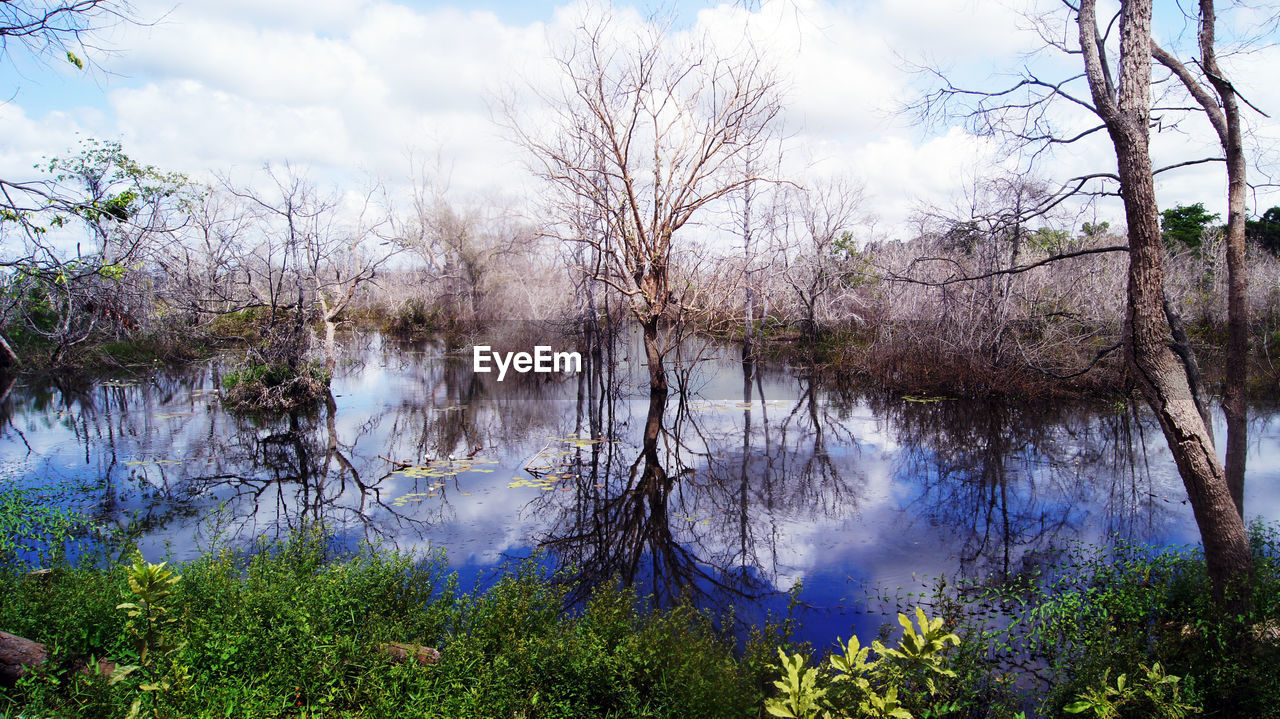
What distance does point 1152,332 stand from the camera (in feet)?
15.3

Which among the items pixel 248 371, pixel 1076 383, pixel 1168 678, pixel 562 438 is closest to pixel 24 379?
pixel 248 371

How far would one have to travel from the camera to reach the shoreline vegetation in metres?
3.58

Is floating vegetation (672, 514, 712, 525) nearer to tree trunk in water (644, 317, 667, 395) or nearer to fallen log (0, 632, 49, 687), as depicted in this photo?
fallen log (0, 632, 49, 687)

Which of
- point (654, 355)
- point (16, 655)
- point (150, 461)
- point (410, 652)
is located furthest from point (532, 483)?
point (654, 355)

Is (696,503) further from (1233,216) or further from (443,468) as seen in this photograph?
(1233,216)

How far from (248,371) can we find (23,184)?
1153cm

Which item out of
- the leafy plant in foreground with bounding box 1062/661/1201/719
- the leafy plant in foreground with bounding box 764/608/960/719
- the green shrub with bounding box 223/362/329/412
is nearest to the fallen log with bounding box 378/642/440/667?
the leafy plant in foreground with bounding box 764/608/960/719

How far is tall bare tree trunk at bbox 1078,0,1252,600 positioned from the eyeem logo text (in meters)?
19.0

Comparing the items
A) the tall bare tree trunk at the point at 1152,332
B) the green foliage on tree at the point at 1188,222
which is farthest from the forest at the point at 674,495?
the green foliage on tree at the point at 1188,222

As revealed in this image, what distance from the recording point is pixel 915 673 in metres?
4.04

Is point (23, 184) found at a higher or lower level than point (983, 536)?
higher

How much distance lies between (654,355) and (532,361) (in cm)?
932

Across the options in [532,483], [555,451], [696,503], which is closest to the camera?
[696,503]

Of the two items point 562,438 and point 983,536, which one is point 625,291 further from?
point 983,536
